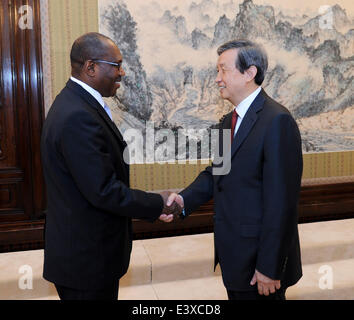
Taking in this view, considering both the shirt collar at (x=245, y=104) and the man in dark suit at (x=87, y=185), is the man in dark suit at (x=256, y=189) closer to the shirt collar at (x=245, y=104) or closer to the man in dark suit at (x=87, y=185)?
the shirt collar at (x=245, y=104)

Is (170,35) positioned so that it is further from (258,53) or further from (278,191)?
(278,191)

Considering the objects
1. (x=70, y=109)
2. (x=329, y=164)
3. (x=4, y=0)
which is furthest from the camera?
(x=329, y=164)

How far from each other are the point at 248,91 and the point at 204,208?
2837 millimetres

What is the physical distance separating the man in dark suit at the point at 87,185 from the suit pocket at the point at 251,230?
50 centimetres

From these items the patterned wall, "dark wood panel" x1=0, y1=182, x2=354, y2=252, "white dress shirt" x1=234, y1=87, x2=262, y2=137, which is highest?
the patterned wall

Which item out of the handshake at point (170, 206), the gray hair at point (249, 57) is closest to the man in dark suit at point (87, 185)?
the handshake at point (170, 206)

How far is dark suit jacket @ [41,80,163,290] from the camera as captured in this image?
1840 mm

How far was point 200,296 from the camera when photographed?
3.49 m

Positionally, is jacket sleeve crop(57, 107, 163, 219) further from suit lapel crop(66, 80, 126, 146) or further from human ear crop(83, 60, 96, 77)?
human ear crop(83, 60, 96, 77)

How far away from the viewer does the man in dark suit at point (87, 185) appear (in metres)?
1.85

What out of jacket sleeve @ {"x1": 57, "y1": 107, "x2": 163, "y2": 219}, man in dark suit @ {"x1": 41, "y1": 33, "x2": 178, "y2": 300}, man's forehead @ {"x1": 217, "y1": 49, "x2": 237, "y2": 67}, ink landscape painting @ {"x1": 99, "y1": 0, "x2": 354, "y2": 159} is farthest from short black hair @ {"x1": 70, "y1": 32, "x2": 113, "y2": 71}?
ink landscape painting @ {"x1": 99, "y1": 0, "x2": 354, "y2": 159}

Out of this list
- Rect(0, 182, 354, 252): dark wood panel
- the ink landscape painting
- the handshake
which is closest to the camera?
the handshake

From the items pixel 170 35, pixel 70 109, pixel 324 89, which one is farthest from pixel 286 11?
pixel 70 109

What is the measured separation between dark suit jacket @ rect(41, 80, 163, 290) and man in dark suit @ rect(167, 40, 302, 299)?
0.49 meters
